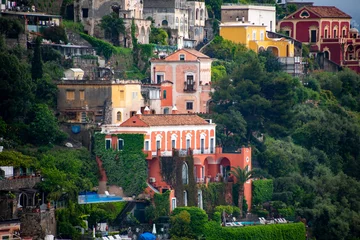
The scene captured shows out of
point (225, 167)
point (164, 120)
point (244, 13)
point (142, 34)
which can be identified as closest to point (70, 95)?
point (164, 120)

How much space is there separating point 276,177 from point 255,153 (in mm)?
1972

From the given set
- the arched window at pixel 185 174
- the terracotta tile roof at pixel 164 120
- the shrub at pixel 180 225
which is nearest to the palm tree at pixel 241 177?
the arched window at pixel 185 174

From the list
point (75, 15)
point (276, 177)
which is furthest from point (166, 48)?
point (276, 177)

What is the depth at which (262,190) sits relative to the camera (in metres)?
98.0

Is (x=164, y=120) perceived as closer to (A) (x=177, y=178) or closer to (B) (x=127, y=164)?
(A) (x=177, y=178)

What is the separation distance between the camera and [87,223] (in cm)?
8650

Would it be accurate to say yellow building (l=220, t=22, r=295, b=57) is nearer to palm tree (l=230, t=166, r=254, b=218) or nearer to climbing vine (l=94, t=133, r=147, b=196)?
palm tree (l=230, t=166, r=254, b=218)

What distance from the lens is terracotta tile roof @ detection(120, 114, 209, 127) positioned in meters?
93.5

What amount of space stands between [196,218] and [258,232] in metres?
4.05

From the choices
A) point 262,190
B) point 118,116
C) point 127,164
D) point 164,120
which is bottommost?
point 262,190

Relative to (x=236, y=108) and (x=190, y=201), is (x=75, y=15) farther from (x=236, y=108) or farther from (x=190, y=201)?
(x=190, y=201)

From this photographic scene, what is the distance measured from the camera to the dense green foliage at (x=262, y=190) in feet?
320

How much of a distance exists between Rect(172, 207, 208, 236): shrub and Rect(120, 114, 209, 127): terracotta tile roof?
5.25 meters

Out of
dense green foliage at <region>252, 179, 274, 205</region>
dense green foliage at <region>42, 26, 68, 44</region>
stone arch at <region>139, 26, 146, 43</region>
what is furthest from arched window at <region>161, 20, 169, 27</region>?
dense green foliage at <region>252, 179, 274, 205</region>
